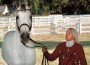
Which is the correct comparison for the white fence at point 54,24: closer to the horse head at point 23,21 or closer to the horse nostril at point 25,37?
the horse head at point 23,21

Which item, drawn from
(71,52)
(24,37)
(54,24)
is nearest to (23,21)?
(24,37)

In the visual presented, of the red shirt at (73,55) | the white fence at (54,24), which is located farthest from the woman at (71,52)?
the white fence at (54,24)

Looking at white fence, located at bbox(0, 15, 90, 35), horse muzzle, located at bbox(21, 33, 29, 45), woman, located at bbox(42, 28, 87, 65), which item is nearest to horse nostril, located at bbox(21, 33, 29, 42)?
horse muzzle, located at bbox(21, 33, 29, 45)

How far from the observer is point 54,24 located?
799 inches

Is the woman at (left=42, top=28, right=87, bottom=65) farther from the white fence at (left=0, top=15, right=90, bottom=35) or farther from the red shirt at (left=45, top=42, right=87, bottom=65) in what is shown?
the white fence at (left=0, top=15, right=90, bottom=35)

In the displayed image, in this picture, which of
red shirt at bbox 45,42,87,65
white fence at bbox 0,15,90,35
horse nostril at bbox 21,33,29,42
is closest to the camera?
horse nostril at bbox 21,33,29,42

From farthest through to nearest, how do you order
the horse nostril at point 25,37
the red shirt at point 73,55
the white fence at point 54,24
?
the white fence at point 54,24 → the red shirt at point 73,55 → the horse nostril at point 25,37

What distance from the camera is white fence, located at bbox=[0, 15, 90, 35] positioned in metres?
19.6

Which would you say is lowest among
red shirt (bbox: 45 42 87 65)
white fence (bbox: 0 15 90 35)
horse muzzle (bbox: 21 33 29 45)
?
white fence (bbox: 0 15 90 35)

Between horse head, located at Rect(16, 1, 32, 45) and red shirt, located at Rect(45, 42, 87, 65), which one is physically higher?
horse head, located at Rect(16, 1, 32, 45)

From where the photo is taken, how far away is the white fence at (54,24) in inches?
771

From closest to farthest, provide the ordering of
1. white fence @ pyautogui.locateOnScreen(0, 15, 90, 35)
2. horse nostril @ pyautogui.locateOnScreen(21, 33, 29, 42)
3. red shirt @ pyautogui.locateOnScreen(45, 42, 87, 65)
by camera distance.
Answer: horse nostril @ pyautogui.locateOnScreen(21, 33, 29, 42) < red shirt @ pyautogui.locateOnScreen(45, 42, 87, 65) < white fence @ pyautogui.locateOnScreen(0, 15, 90, 35)

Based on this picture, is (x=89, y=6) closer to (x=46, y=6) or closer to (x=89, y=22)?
(x=46, y=6)

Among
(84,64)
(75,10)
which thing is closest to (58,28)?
(84,64)
